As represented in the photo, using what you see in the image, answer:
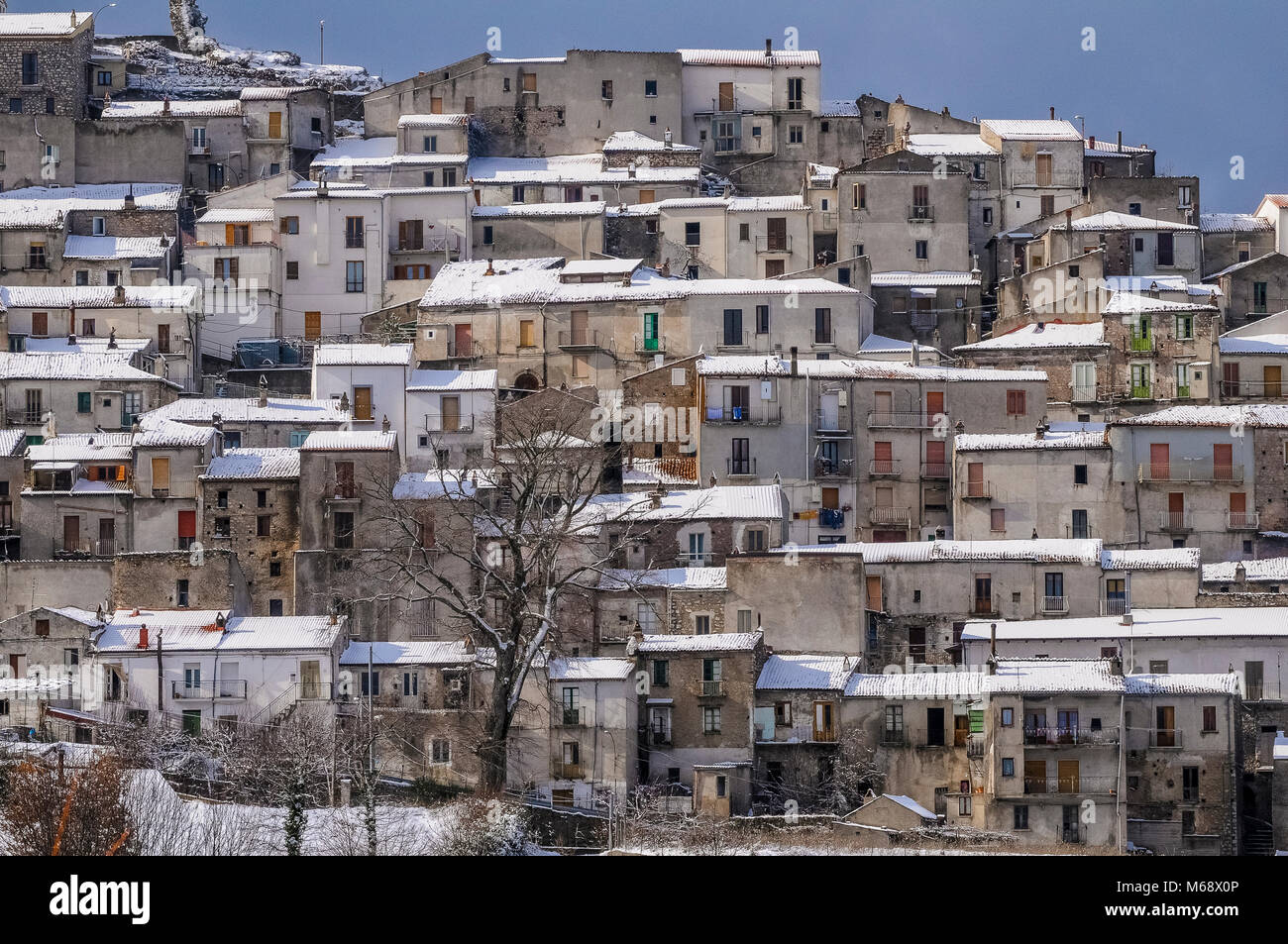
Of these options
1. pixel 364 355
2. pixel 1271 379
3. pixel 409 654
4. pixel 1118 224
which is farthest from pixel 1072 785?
pixel 1118 224

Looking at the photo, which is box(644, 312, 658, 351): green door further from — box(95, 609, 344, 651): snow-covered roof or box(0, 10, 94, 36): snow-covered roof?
box(0, 10, 94, 36): snow-covered roof

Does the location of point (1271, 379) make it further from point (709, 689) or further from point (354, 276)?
point (354, 276)

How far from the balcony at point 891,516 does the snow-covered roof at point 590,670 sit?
13.2 metres

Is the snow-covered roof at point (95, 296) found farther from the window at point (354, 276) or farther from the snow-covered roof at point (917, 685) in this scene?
the snow-covered roof at point (917, 685)

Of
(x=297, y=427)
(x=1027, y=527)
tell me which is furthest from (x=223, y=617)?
(x=1027, y=527)

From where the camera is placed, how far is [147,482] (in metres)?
54.8

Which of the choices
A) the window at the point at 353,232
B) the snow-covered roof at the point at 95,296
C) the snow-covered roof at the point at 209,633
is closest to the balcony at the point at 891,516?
the snow-covered roof at the point at 209,633

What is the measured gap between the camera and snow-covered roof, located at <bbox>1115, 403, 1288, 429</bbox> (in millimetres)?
57344

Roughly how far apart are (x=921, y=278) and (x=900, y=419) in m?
11.6

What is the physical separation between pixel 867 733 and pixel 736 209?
29308 millimetres

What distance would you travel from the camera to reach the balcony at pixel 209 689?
48.3 m

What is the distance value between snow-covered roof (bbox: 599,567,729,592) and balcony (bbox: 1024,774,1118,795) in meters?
9.37

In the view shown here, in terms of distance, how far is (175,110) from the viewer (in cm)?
8162
